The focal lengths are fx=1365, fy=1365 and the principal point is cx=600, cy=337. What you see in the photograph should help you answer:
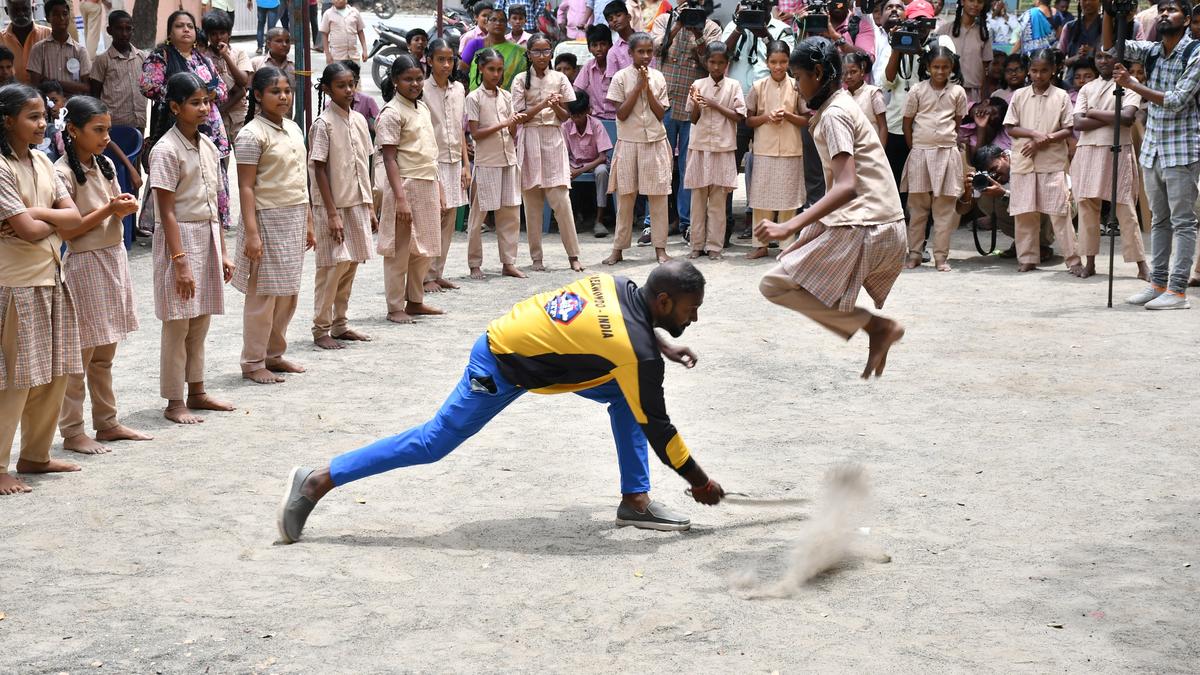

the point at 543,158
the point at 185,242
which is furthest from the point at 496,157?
the point at 185,242

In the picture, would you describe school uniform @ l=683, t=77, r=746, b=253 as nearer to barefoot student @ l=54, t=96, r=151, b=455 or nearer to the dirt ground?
the dirt ground

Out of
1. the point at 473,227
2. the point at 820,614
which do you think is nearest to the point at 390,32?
the point at 473,227

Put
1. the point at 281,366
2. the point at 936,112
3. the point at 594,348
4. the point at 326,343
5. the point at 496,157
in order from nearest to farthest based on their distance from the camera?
the point at 594,348
the point at 281,366
the point at 326,343
the point at 496,157
the point at 936,112

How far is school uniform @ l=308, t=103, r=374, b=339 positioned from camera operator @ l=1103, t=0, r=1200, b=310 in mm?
4999

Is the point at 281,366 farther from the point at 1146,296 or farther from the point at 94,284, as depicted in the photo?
the point at 1146,296

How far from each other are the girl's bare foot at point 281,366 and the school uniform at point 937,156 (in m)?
5.60

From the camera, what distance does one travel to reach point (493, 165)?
11.0 m

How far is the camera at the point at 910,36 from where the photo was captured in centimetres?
1152

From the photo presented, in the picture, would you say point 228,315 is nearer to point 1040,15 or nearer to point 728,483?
point 728,483

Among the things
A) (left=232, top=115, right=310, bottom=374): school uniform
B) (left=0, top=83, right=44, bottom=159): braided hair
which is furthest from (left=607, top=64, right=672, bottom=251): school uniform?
(left=0, top=83, right=44, bottom=159): braided hair

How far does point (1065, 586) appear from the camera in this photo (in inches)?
183

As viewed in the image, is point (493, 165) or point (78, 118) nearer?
point (78, 118)

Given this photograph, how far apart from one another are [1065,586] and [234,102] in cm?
929

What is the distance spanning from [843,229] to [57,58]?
8.32 m
